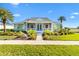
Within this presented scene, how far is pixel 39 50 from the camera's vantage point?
7.43 metres

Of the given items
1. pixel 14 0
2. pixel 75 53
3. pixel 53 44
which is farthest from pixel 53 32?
pixel 14 0

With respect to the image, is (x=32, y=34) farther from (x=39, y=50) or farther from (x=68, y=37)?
(x=68, y=37)

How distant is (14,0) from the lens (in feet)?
23.7

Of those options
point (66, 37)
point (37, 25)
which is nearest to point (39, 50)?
point (37, 25)

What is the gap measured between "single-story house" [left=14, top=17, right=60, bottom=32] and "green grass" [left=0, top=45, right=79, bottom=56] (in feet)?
1.47

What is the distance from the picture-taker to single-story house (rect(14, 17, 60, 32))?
7.50 meters

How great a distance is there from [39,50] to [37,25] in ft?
2.07

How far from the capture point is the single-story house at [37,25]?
7496 mm

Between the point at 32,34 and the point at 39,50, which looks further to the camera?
the point at 32,34

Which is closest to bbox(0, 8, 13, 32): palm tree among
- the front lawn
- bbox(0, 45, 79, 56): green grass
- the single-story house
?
the single-story house

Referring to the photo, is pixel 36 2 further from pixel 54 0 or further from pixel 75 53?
pixel 75 53

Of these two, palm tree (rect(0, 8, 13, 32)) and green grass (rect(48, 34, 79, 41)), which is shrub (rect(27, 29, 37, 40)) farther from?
palm tree (rect(0, 8, 13, 32))

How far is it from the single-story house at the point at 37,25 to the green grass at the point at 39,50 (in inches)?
17.7

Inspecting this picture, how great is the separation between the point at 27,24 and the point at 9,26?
455 mm
